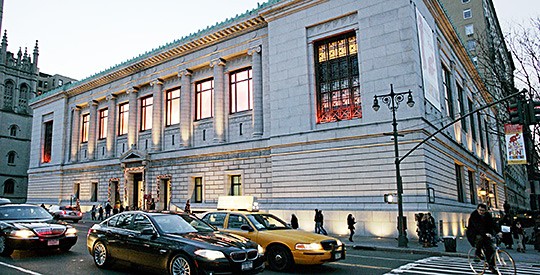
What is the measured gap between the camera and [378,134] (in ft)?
75.8

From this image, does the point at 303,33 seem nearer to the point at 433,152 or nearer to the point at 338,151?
the point at 338,151

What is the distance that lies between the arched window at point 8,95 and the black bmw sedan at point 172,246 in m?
68.1

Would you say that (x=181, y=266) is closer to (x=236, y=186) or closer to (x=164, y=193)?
(x=236, y=186)

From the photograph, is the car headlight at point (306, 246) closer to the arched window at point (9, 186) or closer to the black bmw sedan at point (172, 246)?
the black bmw sedan at point (172, 246)

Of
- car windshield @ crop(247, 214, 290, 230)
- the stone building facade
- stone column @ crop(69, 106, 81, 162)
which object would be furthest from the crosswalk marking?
stone column @ crop(69, 106, 81, 162)

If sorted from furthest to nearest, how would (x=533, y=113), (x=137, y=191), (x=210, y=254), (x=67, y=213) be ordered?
(x=137, y=191)
(x=67, y=213)
(x=533, y=113)
(x=210, y=254)

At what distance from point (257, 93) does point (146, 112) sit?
48.4 feet

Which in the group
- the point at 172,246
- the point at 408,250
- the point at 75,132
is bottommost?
the point at 408,250

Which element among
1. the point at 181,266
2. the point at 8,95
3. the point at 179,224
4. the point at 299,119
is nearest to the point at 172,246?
the point at 181,266

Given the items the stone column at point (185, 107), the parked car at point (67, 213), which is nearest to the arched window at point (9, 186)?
the parked car at point (67, 213)

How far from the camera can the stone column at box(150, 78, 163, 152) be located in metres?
36.7

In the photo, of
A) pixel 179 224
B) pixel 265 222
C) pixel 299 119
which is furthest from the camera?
pixel 299 119

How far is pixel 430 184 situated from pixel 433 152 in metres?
2.55

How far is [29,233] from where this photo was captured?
1152 cm
